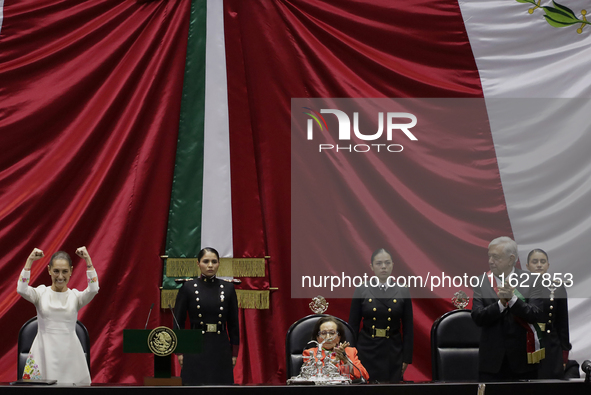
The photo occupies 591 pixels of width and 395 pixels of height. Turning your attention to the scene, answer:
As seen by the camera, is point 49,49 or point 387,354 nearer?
point 387,354

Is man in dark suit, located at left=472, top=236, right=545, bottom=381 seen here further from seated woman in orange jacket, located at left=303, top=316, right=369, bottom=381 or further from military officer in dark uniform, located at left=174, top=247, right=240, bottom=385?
military officer in dark uniform, located at left=174, top=247, right=240, bottom=385

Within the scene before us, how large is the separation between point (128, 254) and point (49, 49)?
162 cm

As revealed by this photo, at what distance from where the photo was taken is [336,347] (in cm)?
277

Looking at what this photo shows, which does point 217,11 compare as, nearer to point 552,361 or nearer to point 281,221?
point 281,221

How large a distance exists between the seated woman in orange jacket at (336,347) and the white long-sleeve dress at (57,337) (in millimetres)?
1210

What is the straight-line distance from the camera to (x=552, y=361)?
3680 mm

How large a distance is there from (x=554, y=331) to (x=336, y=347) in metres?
1.68

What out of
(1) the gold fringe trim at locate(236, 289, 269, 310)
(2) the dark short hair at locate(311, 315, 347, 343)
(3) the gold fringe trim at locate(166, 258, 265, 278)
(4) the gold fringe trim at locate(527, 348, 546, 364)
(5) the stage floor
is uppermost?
(3) the gold fringe trim at locate(166, 258, 265, 278)

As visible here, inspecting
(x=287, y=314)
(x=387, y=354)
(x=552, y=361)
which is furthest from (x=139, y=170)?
(x=552, y=361)

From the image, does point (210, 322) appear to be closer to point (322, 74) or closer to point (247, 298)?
point (247, 298)

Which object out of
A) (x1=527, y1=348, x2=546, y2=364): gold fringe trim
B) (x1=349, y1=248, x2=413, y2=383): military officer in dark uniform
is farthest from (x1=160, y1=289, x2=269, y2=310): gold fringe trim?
(x1=527, y1=348, x2=546, y2=364): gold fringe trim

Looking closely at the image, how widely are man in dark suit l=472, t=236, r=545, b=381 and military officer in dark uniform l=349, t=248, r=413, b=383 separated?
91 centimetres

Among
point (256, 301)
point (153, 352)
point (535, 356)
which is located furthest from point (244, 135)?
point (535, 356)

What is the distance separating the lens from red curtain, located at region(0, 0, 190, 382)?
442cm
